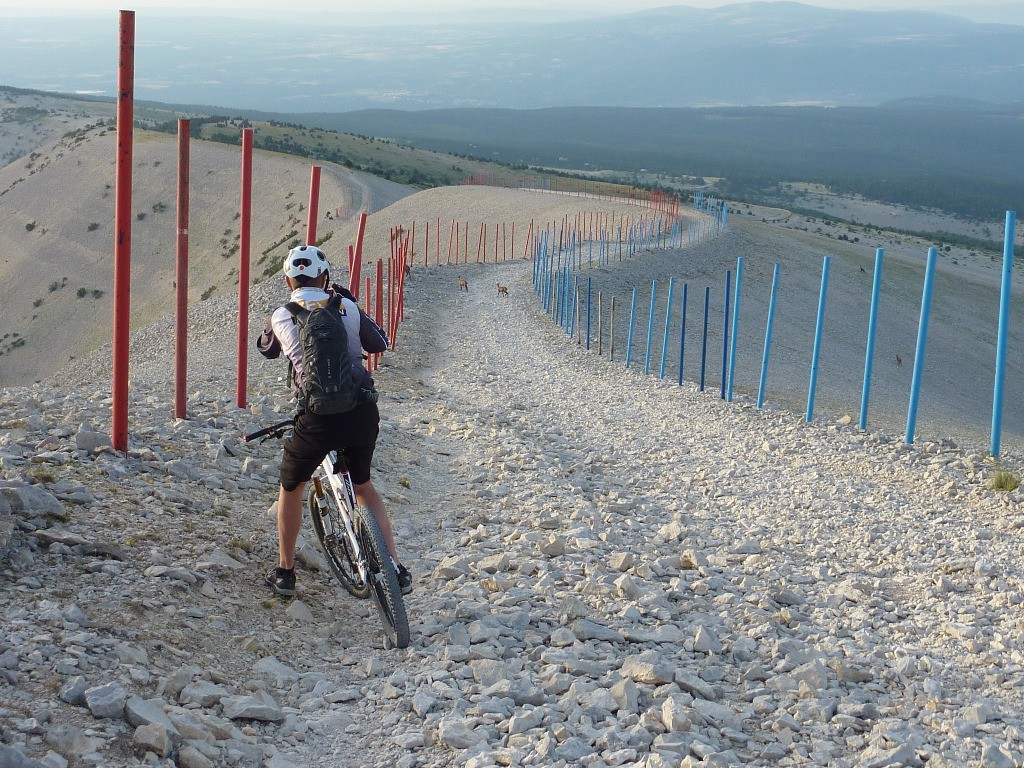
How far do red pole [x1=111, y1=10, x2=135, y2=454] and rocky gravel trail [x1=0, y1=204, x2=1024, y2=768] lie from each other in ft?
0.75

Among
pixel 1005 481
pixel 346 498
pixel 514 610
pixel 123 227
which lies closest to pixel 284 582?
pixel 346 498

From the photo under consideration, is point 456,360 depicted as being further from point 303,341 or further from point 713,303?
point 713,303

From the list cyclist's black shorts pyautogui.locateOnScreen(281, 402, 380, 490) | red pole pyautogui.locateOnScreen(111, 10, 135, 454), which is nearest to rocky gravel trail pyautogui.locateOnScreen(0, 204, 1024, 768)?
red pole pyautogui.locateOnScreen(111, 10, 135, 454)

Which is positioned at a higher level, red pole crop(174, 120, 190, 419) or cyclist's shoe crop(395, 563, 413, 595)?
red pole crop(174, 120, 190, 419)

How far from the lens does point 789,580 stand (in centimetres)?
651

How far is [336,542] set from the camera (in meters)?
5.93

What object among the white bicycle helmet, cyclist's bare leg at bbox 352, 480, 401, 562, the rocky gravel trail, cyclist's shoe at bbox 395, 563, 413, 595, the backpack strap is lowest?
the rocky gravel trail

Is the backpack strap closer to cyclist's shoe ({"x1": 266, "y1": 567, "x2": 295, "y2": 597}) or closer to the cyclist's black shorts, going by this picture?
the cyclist's black shorts

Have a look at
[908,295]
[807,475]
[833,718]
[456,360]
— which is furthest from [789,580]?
[908,295]

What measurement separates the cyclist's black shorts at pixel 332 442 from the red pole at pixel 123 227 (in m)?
2.20

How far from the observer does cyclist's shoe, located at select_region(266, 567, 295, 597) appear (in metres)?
5.77

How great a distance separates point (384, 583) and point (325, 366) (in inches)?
44.1

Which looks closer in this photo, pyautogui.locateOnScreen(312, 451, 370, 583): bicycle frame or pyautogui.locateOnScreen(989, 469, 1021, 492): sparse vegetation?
pyautogui.locateOnScreen(312, 451, 370, 583): bicycle frame

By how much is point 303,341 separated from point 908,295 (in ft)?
127
